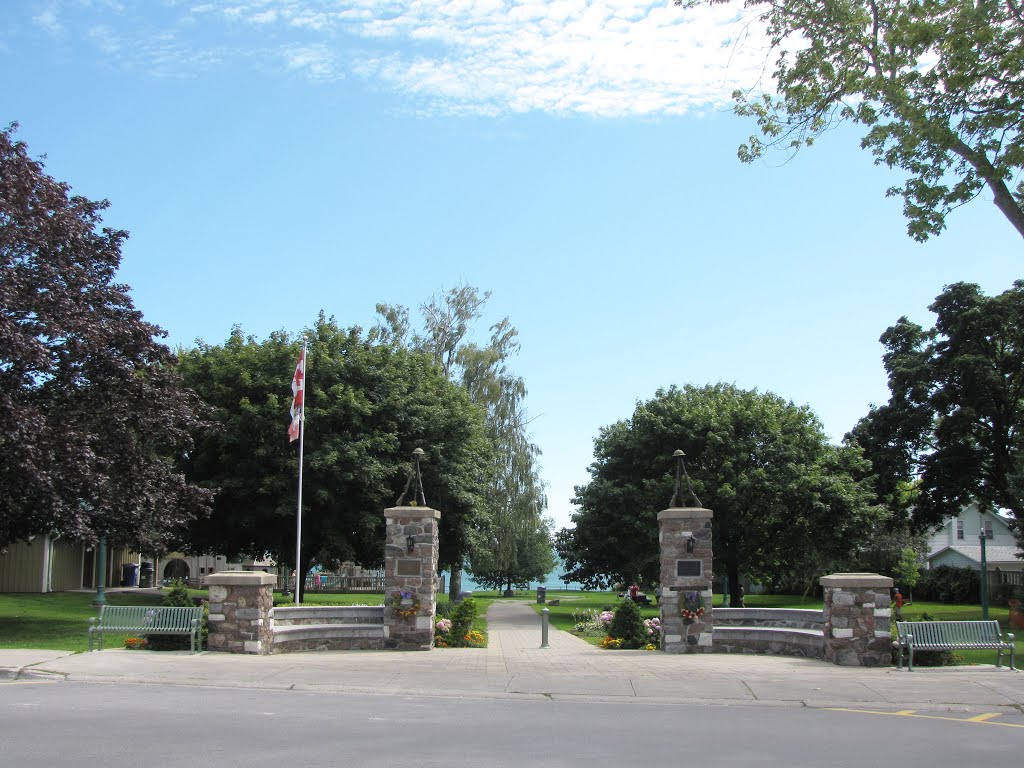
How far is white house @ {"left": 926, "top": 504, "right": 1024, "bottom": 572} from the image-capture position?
4884cm

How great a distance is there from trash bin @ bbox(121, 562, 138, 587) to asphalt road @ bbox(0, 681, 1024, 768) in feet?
114

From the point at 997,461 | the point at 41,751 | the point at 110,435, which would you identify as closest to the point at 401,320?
the point at 110,435

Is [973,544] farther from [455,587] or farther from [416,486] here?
[416,486]

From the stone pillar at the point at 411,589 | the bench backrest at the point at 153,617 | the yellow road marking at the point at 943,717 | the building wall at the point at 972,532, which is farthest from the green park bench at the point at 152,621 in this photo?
the building wall at the point at 972,532

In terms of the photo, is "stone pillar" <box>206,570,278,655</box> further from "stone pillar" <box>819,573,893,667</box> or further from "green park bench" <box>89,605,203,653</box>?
"stone pillar" <box>819,573,893,667</box>

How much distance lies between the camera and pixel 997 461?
34875mm

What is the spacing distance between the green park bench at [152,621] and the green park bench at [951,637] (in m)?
11.2

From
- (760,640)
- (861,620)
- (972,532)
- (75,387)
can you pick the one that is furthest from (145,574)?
(972,532)

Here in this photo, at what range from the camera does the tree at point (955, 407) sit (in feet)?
112

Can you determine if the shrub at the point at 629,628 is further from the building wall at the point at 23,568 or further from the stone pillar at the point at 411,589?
the building wall at the point at 23,568

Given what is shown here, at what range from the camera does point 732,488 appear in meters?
31.6

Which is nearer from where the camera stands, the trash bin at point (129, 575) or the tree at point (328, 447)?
the tree at point (328, 447)

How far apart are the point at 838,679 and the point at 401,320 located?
98.9ft

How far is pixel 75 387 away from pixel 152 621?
766cm
